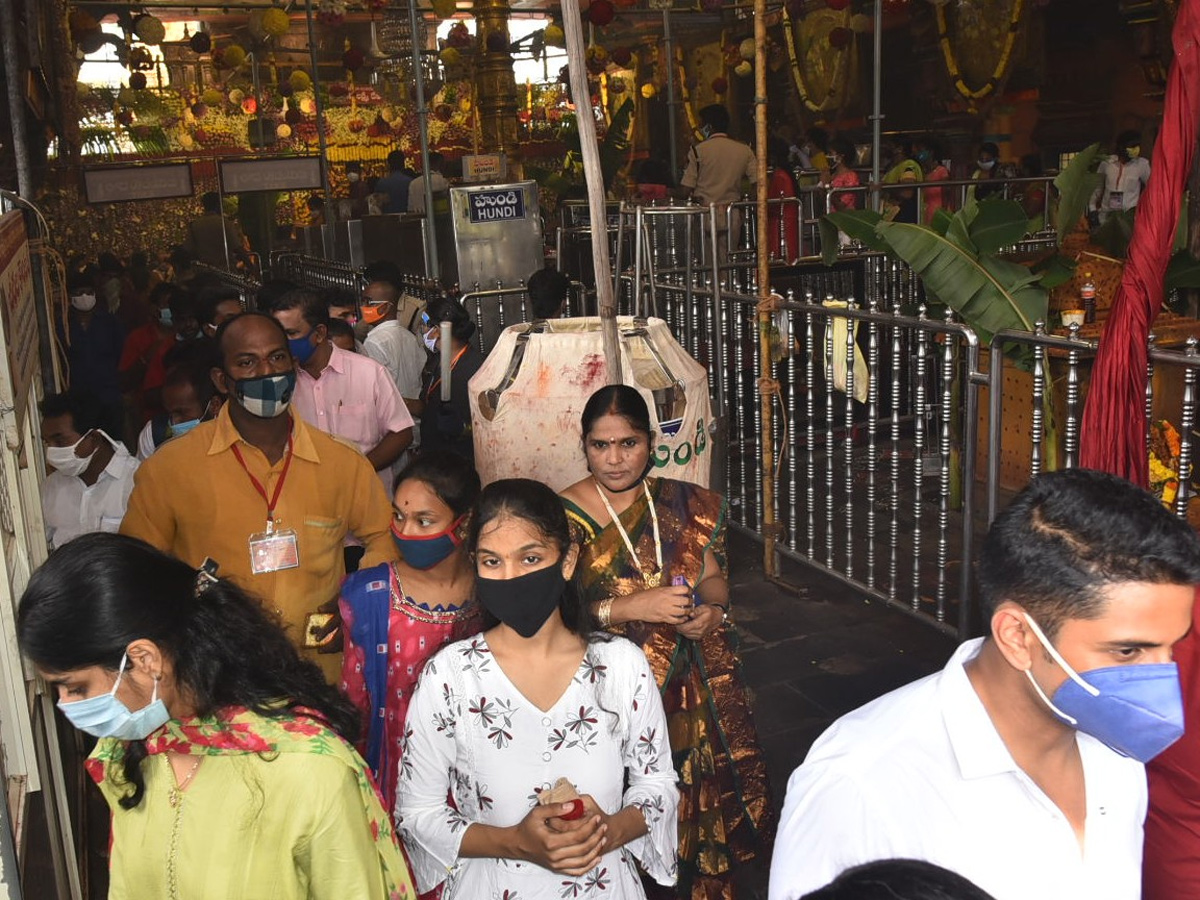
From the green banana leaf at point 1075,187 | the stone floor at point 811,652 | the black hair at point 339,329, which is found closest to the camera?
the stone floor at point 811,652

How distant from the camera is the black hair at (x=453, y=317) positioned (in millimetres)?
5949

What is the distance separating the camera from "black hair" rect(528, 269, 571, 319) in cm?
629

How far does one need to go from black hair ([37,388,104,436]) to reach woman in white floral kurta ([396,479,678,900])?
226 cm

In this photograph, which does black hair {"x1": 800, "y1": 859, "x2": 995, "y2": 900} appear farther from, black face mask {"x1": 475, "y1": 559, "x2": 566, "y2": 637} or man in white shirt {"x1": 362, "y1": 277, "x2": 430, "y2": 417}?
man in white shirt {"x1": 362, "y1": 277, "x2": 430, "y2": 417}

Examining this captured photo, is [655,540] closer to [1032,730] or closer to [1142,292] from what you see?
[1142,292]

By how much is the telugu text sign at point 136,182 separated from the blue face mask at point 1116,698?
9.68 m

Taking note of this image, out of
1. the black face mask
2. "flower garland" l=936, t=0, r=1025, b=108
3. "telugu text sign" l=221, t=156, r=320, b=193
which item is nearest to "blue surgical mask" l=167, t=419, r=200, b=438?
the black face mask

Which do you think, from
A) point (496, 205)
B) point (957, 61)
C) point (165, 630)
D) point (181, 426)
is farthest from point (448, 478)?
point (957, 61)

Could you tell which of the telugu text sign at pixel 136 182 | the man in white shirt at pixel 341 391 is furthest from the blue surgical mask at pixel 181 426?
the telugu text sign at pixel 136 182

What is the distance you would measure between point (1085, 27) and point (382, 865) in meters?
14.8

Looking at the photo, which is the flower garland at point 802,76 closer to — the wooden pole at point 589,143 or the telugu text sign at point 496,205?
the telugu text sign at point 496,205

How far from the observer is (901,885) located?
117 cm

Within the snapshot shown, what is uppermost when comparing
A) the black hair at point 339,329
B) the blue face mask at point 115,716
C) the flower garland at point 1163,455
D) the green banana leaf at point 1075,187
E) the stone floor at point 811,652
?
the green banana leaf at point 1075,187

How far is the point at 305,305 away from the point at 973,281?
110 inches
